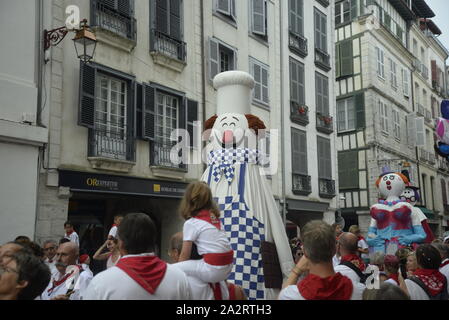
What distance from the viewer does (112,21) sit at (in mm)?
10289

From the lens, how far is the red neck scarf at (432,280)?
3.94 metres

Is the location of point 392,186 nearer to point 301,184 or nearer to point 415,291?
point 415,291

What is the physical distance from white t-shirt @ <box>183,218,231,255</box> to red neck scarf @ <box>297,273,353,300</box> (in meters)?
0.67

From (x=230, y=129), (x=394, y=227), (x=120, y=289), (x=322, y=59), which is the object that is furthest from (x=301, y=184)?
(x=120, y=289)

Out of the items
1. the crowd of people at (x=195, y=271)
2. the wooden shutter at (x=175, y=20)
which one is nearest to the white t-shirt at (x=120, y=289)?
the crowd of people at (x=195, y=271)

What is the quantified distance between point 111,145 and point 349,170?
1449 cm

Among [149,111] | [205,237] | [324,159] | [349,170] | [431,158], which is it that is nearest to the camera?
[205,237]

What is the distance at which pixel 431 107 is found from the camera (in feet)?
101

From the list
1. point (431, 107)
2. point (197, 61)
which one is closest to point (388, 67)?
point (431, 107)

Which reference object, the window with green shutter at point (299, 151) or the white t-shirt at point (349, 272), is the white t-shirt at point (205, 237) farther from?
the window with green shutter at point (299, 151)

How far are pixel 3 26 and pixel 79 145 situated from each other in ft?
8.15

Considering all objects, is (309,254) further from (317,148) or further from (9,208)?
(317,148)

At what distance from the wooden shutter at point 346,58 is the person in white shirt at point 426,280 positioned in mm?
19966

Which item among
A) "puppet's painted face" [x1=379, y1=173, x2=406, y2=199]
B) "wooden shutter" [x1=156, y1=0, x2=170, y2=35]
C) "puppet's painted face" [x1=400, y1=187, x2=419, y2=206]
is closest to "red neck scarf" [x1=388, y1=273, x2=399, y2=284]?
"puppet's painted face" [x1=379, y1=173, x2=406, y2=199]
